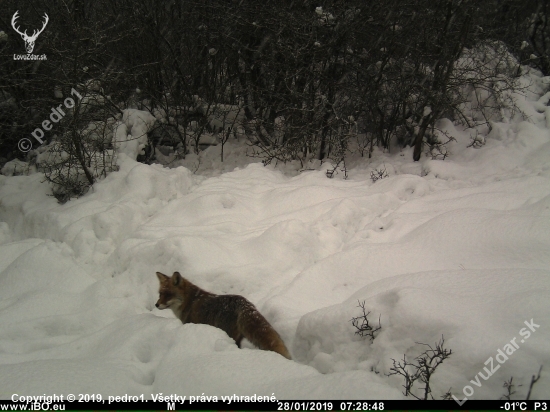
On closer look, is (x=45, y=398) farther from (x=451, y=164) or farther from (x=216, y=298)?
(x=451, y=164)

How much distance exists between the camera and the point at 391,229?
6.06 metres

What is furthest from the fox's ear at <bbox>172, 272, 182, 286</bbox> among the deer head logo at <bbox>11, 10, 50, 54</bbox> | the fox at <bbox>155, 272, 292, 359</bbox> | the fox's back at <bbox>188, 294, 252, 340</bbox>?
the deer head logo at <bbox>11, 10, 50, 54</bbox>

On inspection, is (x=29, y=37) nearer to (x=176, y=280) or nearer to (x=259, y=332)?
(x=176, y=280)

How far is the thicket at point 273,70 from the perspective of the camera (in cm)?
880

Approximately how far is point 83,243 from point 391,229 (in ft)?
16.3

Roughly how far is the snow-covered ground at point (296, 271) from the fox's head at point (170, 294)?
30 centimetres

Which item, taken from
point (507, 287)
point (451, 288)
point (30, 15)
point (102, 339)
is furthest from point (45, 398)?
point (30, 15)

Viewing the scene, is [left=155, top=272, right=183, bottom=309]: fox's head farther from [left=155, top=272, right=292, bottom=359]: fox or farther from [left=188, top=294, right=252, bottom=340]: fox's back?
[left=188, top=294, right=252, bottom=340]: fox's back

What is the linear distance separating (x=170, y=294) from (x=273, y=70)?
733cm

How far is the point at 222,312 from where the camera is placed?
4.04m

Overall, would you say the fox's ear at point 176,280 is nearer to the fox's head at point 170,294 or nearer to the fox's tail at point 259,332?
the fox's head at point 170,294

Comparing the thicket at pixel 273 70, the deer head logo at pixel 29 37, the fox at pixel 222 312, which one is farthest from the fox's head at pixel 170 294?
the deer head logo at pixel 29 37

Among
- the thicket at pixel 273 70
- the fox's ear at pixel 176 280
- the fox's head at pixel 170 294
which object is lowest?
the fox's head at pixel 170 294

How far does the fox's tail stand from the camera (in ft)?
11.0
